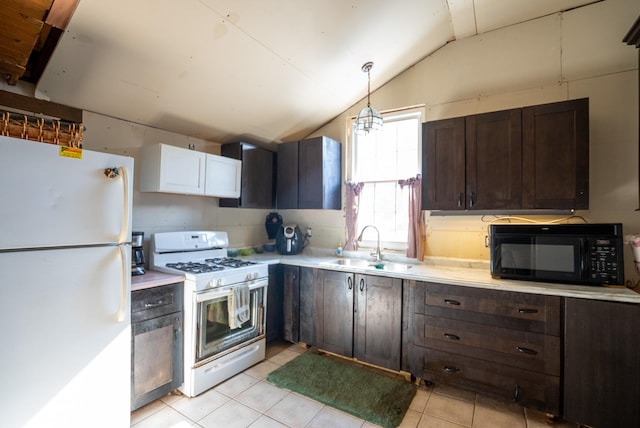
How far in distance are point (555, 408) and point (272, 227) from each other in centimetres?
307

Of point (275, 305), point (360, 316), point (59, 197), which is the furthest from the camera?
point (275, 305)

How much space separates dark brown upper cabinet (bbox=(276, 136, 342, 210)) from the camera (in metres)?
3.27

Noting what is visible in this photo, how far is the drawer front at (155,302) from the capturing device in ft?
6.48

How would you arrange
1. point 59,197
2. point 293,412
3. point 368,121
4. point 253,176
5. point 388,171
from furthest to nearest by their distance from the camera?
point 253,176
point 388,171
point 368,121
point 293,412
point 59,197

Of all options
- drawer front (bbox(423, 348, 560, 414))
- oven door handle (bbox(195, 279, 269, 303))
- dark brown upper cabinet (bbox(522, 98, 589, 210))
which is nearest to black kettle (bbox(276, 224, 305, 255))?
oven door handle (bbox(195, 279, 269, 303))

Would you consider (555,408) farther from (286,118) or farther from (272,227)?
(286,118)

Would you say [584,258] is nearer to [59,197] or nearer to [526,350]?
[526,350]

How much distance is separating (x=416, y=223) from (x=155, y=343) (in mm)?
2475

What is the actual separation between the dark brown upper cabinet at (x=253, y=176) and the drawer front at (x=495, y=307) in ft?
6.76

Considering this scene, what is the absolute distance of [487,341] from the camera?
2.11 meters

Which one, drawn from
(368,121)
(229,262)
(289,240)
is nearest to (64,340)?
(229,262)

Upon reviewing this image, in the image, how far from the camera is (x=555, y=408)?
74.7 inches

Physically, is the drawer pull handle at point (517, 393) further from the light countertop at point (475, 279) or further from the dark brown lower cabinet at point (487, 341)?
the light countertop at point (475, 279)

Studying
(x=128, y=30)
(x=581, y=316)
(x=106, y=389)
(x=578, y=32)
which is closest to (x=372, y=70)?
(x=578, y=32)
